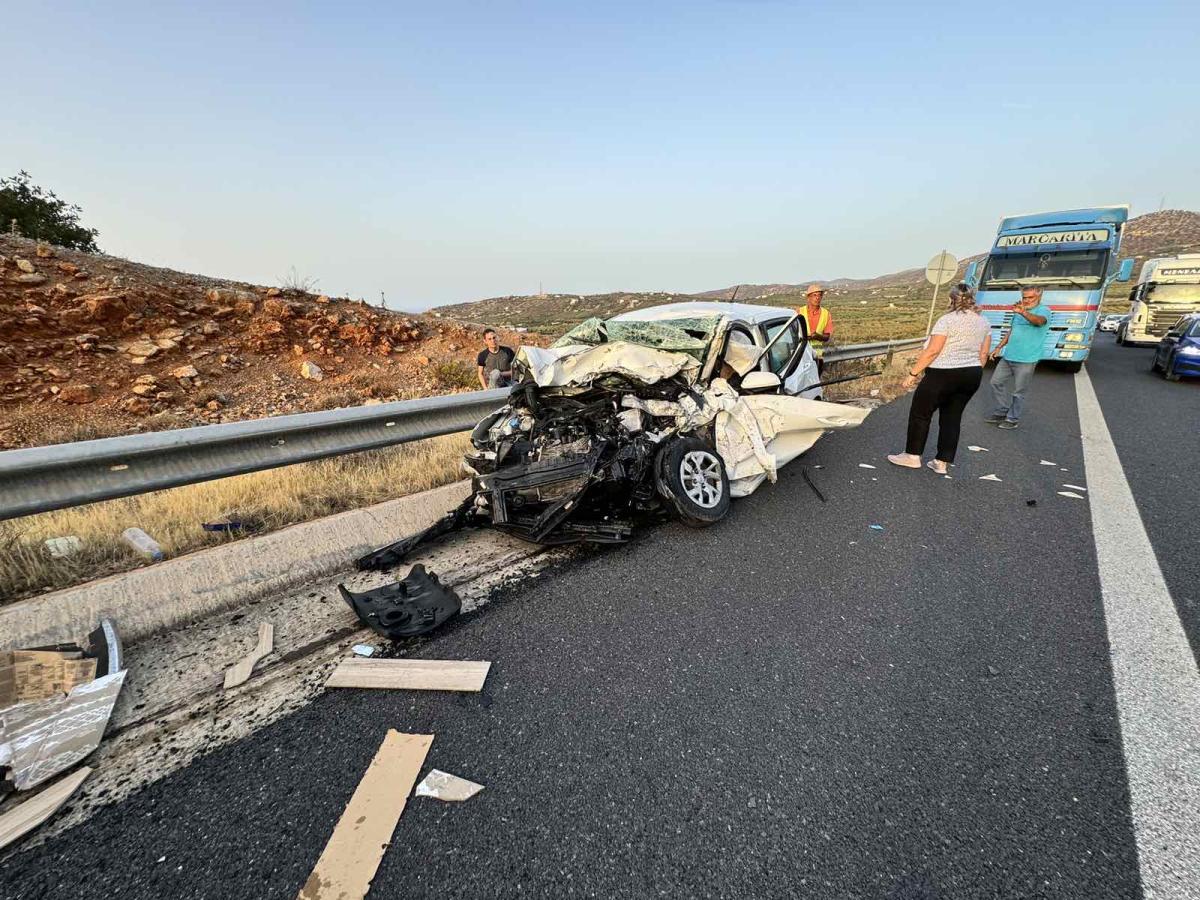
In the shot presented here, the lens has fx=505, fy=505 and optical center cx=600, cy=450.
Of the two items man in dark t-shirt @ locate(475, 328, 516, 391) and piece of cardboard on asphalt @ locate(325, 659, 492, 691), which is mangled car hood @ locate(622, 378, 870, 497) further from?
man in dark t-shirt @ locate(475, 328, 516, 391)

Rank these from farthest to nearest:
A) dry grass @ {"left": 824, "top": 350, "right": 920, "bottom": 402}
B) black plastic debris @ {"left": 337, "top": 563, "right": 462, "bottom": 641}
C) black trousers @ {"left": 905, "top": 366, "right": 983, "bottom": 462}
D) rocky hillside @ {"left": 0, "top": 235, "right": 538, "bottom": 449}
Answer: dry grass @ {"left": 824, "top": 350, "right": 920, "bottom": 402}
rocky hillside @ {"left": 0, "top": 235, "right": 538, "bottom": 449}
black trousers @ {"left": 905, "top": 366, "right": 983, "bottom": 462}
black plastic debris @ {"left": 337, "top": 563, "right": 462, "bottom": 641}

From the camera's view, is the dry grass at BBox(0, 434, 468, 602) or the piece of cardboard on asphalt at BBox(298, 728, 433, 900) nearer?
the piece of cardboard on asphalt at BBox(298, 728, 433, 900)

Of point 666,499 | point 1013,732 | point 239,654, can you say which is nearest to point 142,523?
point 239,654

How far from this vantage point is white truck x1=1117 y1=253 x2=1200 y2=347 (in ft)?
49.2

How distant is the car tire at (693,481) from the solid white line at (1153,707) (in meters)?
1.92

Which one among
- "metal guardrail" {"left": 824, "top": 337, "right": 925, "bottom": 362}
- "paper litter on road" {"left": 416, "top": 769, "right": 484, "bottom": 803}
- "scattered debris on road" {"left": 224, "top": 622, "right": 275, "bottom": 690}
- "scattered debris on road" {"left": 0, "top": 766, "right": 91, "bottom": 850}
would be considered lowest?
"paper litter on road" {"left": 416, "top": 769, "right": 484, "bottom": 803}

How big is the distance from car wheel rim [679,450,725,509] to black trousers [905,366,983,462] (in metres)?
2.28

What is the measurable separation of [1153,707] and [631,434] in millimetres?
2612

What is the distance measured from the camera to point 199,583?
2377 millimetres

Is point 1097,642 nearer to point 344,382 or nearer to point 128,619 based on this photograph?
point 128,619

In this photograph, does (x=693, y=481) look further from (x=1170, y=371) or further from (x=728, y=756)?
(x=1170, y=371)

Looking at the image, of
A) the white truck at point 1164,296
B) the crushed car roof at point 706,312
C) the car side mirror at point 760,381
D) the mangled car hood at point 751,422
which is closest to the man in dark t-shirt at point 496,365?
the crushed car roof at point 706,312

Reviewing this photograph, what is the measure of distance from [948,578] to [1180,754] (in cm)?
111

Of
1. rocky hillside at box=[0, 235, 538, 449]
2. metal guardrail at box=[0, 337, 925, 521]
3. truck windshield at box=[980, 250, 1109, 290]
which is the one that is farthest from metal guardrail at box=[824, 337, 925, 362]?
metal guardrail at box=[0, 337, 925, 521]
